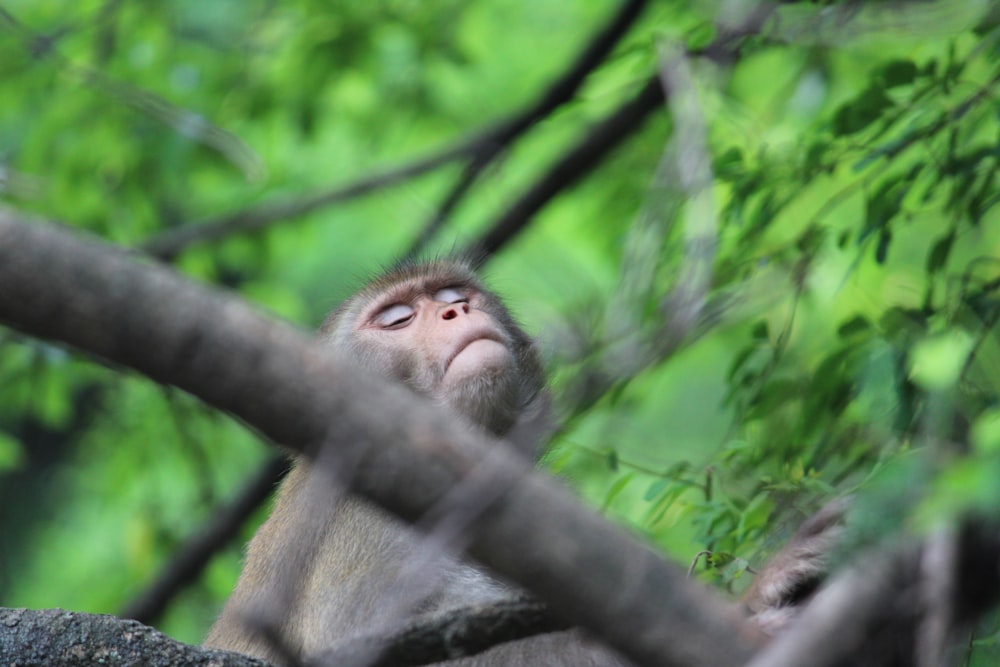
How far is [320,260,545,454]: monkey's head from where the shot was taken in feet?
13.8

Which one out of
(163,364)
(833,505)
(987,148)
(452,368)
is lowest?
(163,364)

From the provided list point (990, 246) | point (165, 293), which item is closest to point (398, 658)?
point (165, 293)

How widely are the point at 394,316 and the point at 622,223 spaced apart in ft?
7.30

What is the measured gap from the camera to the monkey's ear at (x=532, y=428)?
3.60m

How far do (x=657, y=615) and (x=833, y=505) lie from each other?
127cm

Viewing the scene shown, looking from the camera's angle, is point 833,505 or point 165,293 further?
point 833,505

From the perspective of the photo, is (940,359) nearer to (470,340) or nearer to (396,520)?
(396,520)

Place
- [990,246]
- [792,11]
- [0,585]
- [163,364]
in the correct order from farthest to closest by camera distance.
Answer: [0,585]
[990,246]
[792,11]
[163,364]

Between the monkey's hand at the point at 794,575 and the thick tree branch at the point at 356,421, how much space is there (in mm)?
1177

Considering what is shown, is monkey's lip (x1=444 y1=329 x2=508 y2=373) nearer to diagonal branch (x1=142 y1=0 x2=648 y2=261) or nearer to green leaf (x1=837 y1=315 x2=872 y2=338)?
green leaf (x1=837 y1=315 x2=872 y2=338)

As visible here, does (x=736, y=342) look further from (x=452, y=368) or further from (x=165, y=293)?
(x=165, y=293)

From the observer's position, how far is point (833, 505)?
273 centimetres

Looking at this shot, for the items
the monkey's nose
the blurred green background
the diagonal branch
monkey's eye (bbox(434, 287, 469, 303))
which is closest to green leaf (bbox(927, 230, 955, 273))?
the blurred green background

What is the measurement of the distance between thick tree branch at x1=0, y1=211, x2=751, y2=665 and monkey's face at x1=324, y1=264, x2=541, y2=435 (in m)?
2.55
